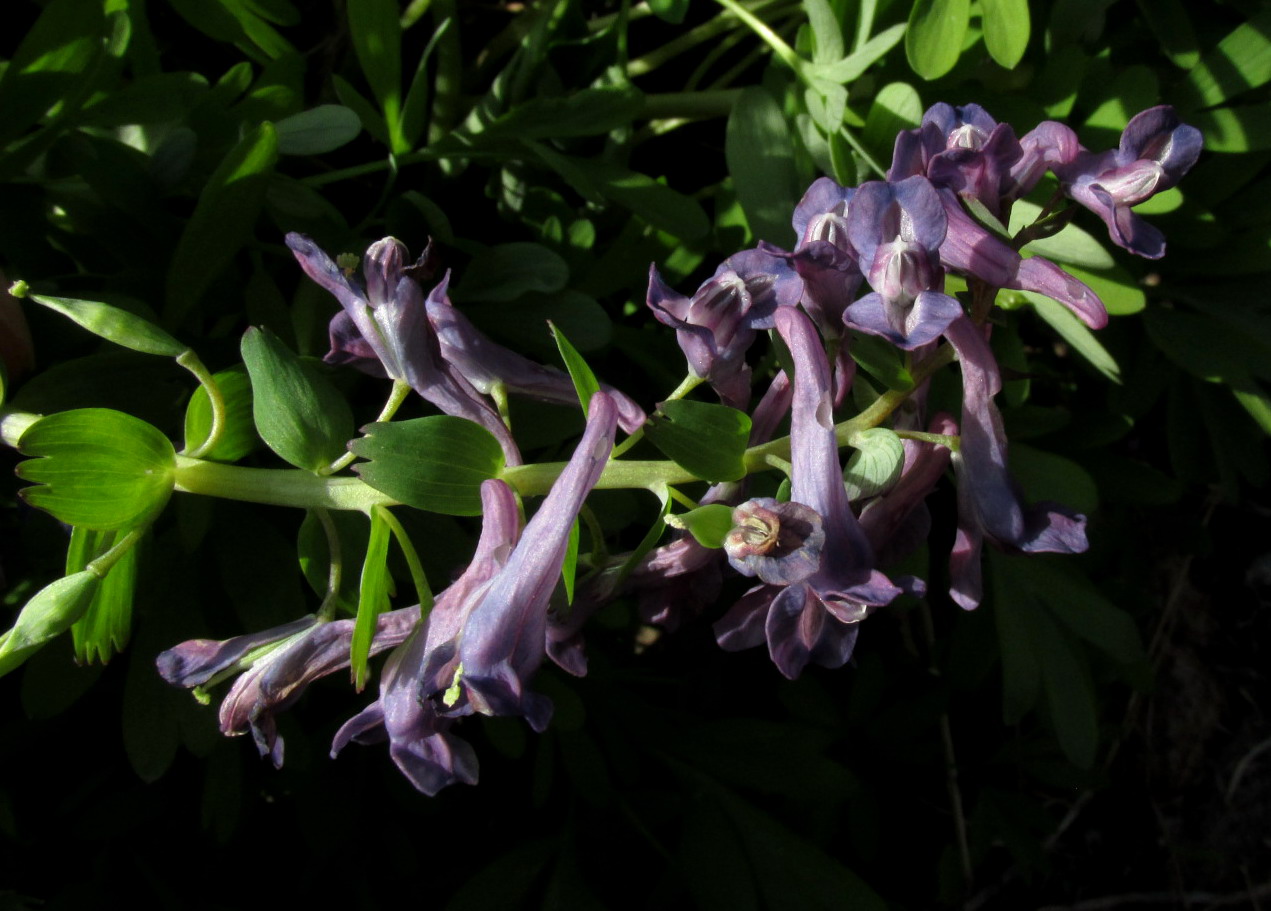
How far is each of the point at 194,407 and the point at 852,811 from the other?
1.17 meters

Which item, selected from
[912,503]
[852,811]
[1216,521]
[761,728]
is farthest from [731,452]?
[1216,521]

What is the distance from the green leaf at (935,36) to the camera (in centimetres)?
103

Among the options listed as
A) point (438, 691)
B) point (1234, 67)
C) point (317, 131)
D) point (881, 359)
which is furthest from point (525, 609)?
point (1234, 67)

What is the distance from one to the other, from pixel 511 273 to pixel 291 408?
400 mm

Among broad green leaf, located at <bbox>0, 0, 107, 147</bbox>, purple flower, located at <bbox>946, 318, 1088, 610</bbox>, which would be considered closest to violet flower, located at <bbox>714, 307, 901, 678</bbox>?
purple flower, located at <bbox>946, 318, 1088, 610</bbox>

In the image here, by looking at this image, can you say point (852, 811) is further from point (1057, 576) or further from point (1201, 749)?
point (1201, 749)

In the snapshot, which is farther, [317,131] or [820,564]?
[317,131]

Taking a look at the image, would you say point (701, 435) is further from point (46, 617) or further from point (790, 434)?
point (46, 617)

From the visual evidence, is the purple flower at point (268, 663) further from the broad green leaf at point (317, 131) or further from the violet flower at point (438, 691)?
the broad green leaf at point (317, 131)

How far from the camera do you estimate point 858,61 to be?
108 cm

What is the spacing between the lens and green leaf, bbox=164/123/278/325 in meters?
0.97

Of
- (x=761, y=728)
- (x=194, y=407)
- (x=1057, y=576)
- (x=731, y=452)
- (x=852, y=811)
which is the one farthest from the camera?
(x=852, y=811)

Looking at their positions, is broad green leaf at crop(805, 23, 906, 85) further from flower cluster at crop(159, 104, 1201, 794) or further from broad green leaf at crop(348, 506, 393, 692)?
broad green leaf at crop(348, 506, 393, 692)

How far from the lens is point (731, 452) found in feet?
2.56
